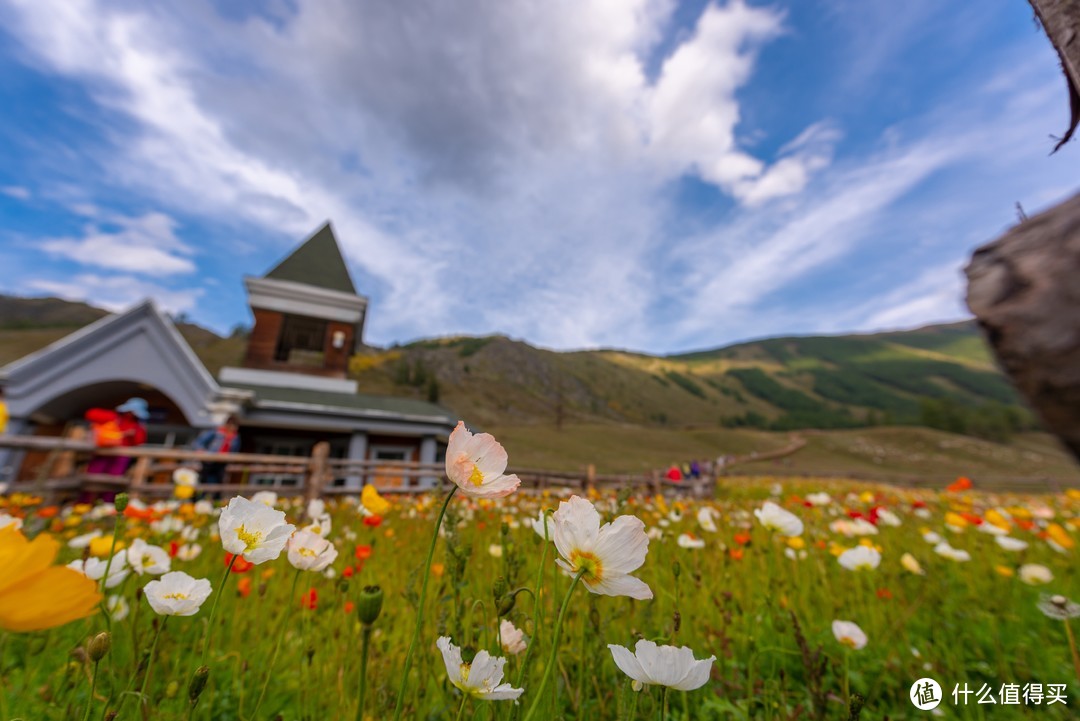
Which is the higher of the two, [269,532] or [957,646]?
[269,532]

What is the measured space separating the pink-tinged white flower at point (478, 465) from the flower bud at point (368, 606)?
0.74ft

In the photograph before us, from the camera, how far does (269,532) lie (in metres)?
1.00

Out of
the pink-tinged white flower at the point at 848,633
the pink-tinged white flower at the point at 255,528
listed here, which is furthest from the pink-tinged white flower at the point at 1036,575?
the pink-tinged white flower at the point at 255,528

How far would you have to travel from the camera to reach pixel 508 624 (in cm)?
111

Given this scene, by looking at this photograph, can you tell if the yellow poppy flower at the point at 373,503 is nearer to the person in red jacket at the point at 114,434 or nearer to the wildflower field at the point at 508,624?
the wildflower field at the point at 508,624

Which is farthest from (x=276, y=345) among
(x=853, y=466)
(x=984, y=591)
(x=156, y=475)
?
(x=853, y=466)

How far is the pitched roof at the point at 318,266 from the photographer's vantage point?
15.6m

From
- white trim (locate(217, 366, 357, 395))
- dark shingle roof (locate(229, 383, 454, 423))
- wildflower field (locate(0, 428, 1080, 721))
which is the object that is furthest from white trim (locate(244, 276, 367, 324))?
wildflower field (locate(0, 428, 1080, 721))

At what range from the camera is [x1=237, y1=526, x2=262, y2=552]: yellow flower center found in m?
0.97

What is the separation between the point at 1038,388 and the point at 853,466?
45.6m

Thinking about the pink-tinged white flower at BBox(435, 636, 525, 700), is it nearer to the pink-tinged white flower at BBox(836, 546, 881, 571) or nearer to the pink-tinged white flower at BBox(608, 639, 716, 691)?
the pink-tinged white flower at BBox(608, 639, 716, 691)

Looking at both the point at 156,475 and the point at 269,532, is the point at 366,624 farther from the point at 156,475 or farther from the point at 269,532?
the point at 156,475

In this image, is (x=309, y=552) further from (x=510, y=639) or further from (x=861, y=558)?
(x=861, y=558)

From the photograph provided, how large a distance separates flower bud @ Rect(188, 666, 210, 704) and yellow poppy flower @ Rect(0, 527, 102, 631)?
0.35 meters
